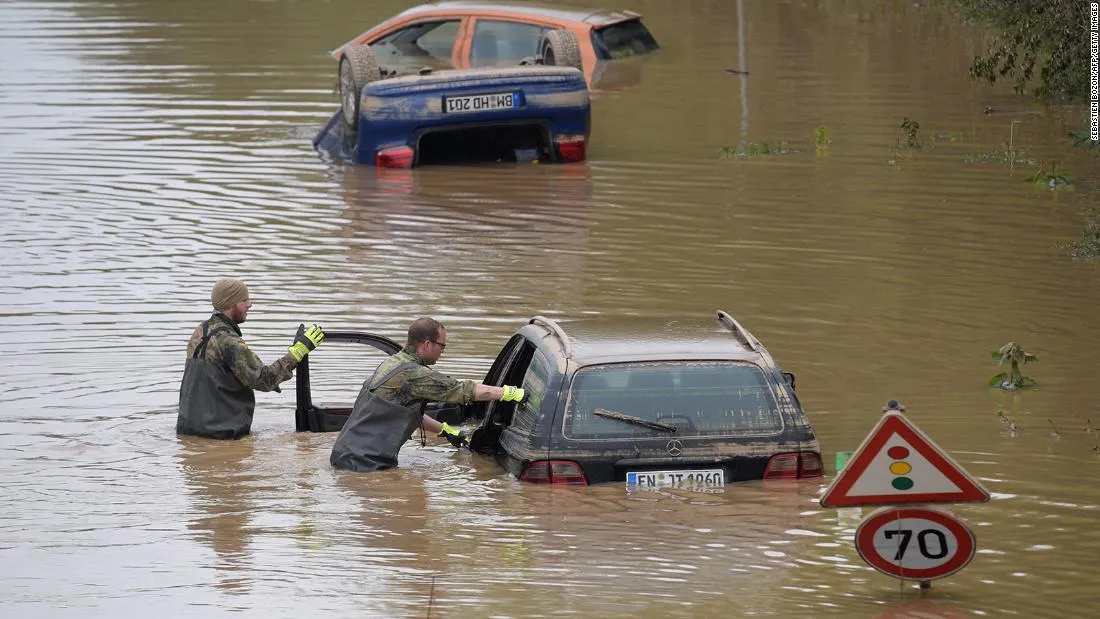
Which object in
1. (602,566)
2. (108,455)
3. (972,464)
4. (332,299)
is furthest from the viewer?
(332,299)

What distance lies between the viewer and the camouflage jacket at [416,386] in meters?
10.0

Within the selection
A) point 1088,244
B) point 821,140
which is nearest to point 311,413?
point 1088,244

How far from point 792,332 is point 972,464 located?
11.1 ft

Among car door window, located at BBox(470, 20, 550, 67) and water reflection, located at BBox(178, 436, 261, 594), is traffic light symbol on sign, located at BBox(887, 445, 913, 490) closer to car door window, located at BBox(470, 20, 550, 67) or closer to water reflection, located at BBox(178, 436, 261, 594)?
water reflection, located at BBox(178, 436, 261, 594)

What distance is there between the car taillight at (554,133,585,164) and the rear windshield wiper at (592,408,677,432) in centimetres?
1167

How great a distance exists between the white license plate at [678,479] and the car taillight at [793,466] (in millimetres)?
233

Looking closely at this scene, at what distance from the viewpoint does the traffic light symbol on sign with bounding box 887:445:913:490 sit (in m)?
7.41

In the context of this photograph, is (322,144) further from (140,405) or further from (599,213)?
(140,405)

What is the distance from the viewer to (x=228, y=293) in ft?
36.4

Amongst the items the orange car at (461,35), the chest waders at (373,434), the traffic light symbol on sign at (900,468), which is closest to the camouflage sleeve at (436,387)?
the chest waders at (373,434)

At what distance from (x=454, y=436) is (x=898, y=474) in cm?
373

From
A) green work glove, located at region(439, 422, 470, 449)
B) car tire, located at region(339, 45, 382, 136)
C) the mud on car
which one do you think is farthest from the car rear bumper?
the mud on car

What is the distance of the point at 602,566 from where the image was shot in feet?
27.4

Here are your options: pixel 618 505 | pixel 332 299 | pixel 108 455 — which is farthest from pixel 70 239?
pixel 618 505
